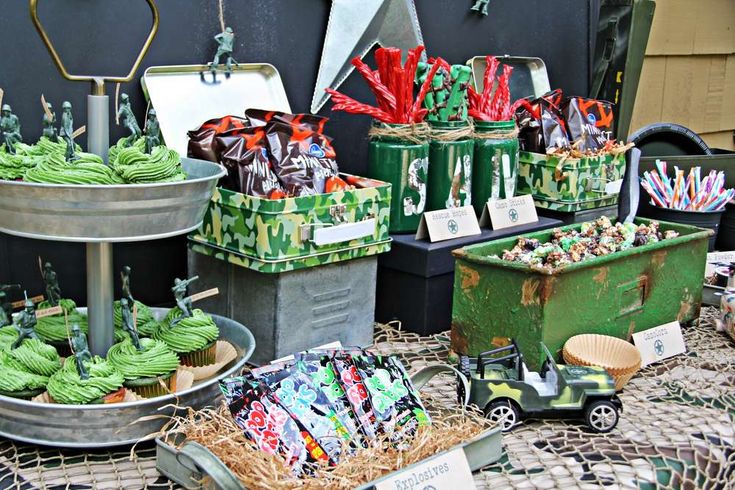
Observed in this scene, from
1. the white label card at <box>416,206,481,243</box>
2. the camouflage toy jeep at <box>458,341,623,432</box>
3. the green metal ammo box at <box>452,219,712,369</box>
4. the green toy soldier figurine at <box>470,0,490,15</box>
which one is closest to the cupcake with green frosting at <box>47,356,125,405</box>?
the camouflage toy jeep at <box>458,341,623,432</box>

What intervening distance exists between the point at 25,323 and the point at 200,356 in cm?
30

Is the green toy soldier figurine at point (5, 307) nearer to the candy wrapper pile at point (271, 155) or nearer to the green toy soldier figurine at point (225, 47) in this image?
the candy wrapper pile at point (271, 155)

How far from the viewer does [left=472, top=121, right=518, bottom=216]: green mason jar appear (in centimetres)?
221

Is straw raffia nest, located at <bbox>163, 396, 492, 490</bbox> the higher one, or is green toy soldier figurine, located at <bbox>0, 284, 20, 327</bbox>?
green toy soldier figurine, located at <bbox>0, 284, 20, 327</bbox>

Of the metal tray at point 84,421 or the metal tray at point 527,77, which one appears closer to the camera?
the metal tray at point 84,421

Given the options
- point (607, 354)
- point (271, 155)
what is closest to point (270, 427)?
point (271, 155)

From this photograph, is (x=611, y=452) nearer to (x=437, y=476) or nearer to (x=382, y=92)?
(x=437, y=476)

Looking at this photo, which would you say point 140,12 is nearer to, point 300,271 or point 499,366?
point 300,271

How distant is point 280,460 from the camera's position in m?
1.23

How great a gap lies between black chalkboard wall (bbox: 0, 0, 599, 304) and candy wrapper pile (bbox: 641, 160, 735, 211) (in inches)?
29.1

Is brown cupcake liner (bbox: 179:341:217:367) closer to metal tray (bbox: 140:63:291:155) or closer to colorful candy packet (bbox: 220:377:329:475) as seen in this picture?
colorful candy packet (bbox: 220:377:329:475)

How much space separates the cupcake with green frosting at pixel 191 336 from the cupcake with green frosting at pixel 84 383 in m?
0.14

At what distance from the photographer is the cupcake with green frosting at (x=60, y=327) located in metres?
1.52

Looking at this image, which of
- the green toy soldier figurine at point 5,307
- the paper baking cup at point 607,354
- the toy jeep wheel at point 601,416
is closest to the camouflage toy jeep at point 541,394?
the toy jeep wheel at point 601,416
